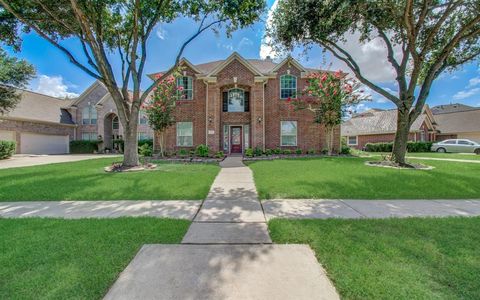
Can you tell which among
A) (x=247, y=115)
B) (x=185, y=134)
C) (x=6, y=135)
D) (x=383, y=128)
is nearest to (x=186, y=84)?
(x=185, y=134)

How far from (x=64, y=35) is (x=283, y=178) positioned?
45.5 feet

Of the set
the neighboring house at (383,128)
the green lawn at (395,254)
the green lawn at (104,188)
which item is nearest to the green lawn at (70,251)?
the green lawn at (104,188)

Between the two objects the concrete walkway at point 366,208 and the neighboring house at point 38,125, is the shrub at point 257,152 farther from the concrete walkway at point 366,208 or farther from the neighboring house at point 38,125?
the neighboring house at point 38,125

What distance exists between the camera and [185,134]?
56.9 feet

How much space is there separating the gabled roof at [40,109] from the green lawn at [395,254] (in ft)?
96.6

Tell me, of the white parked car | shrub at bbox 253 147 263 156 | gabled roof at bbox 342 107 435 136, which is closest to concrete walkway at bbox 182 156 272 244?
shrub at bbox 253 147 263 156

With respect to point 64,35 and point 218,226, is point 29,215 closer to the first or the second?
point 218,226

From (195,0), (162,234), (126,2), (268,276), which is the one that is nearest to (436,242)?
(268,276)

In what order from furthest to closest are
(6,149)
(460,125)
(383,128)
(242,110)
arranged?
(460,125), (383,128), (6,149), (242,110)

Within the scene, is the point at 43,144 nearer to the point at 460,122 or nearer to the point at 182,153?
the point at 182,153

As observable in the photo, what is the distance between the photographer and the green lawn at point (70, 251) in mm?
2129

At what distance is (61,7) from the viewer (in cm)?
981

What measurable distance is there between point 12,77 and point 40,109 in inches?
403

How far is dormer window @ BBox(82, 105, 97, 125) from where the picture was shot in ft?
90.1
